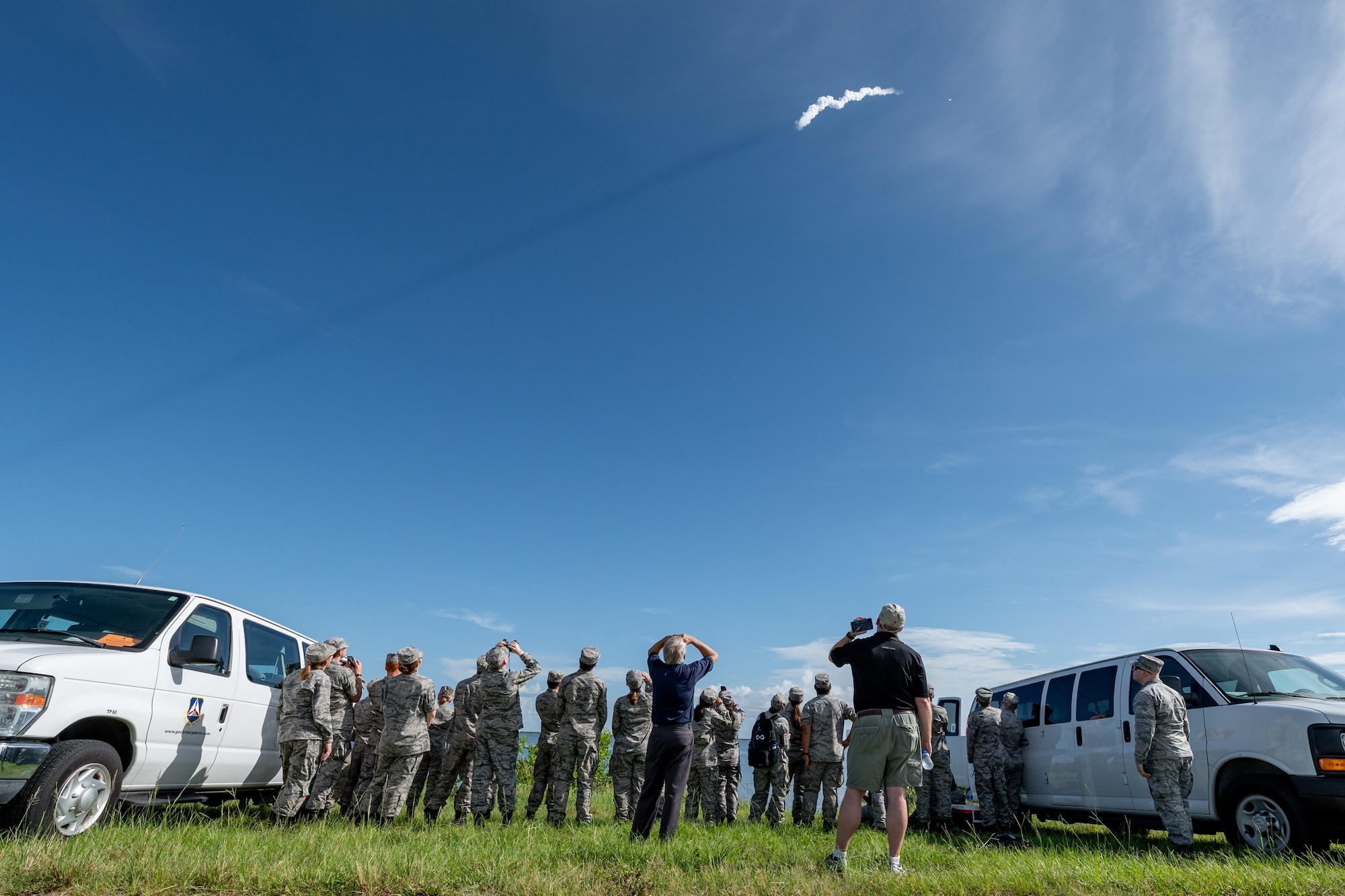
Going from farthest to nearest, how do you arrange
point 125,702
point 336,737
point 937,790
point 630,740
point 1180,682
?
point 937,790 → point 630,740 → point 336,737 → point 1180,682 → point 125,702

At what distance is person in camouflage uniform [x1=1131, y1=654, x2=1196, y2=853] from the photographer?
7.04 m

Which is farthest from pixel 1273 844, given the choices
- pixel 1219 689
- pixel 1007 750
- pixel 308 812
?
pixel 308 812

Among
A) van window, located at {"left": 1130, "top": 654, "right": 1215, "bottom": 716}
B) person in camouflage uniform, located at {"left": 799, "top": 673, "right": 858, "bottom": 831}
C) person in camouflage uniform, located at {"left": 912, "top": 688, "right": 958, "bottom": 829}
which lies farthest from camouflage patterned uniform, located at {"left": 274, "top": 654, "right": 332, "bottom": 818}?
van window, located at {"left": 1130, "top": 654, "right": 1215, "bottom": 716}

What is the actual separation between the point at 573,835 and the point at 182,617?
4.02 metres

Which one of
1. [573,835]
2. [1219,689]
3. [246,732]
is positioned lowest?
[573,835]

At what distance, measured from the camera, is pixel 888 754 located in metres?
5.50

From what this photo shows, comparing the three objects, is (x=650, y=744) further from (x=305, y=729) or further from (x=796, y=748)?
(x=796, y=748)

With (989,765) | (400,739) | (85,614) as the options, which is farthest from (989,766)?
(85,614)

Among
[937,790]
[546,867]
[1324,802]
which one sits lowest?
[546,867]

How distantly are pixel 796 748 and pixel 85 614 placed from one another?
9335 millimetres

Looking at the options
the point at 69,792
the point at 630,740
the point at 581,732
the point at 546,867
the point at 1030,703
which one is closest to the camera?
the point at 546,867

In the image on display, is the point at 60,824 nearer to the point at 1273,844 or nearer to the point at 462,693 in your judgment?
the point at 462,693

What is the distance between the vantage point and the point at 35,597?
21.5 ft

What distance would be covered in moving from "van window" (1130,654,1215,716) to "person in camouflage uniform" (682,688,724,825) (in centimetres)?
531
